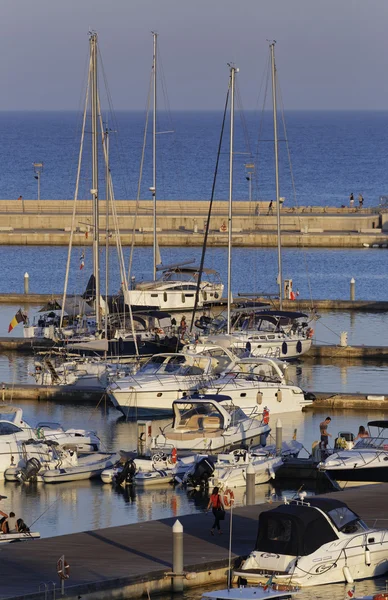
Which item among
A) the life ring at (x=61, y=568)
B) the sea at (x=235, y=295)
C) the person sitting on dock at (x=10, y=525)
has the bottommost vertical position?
the sea at (x=235, y=295)

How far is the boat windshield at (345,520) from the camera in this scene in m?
21.9

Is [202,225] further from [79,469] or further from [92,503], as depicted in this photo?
[92,503]

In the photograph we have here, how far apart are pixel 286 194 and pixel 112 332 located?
99702mm

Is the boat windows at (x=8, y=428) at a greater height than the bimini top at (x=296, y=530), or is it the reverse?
the bimini top at (x=296, y=530)

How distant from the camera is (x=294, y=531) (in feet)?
70.2

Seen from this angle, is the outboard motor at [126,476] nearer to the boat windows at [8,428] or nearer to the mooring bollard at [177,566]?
the boat windows at [8,428]

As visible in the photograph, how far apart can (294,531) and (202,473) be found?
25.7 ft

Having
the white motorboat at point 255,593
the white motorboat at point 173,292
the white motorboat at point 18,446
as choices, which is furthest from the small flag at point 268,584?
the white motorboat at point 173,292

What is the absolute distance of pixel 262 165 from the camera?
646 ft

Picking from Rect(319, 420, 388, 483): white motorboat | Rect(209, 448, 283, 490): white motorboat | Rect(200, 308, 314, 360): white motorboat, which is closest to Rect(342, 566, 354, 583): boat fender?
Rect(319, 420, 388, 483): white motorboat

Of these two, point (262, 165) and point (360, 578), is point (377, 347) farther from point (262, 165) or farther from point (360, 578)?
point (262, 165)

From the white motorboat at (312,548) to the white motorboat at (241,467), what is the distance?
683 centimetres

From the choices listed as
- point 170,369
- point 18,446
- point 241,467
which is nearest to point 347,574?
point 241,467

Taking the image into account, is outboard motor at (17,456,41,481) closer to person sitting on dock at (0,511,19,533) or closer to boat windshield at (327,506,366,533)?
person sitting on dock at (0,511,19,533)
